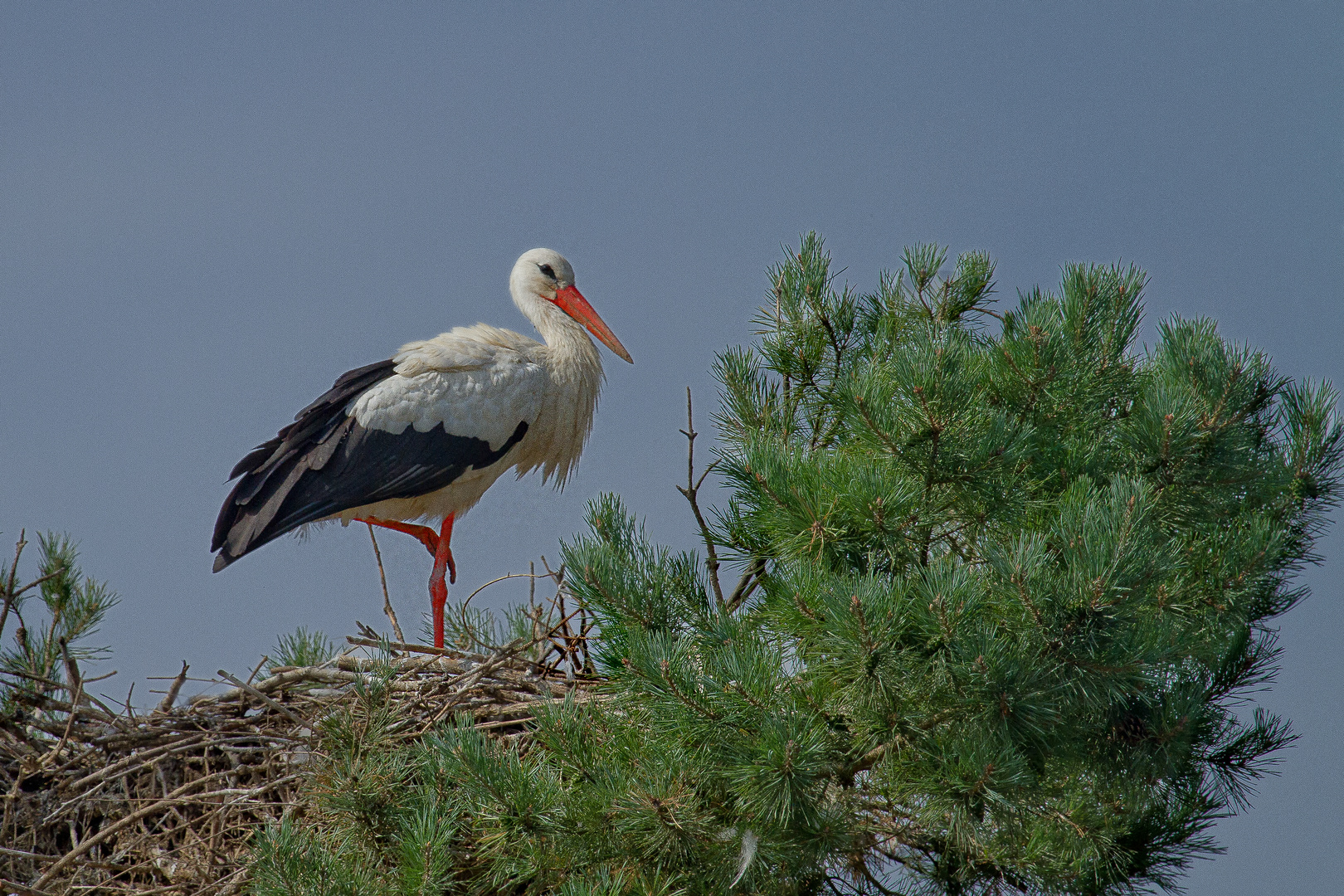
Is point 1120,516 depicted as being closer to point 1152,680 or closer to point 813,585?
point 1152,680

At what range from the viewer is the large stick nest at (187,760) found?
12.8 ft

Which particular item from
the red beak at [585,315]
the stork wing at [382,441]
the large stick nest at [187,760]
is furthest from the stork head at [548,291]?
the large stick nest at [187,760]

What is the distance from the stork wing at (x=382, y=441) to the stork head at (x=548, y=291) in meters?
0.55

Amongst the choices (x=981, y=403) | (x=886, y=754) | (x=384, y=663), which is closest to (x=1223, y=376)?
(x=981, y=403)

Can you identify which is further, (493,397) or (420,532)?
(420,532)

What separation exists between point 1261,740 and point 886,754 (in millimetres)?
1397

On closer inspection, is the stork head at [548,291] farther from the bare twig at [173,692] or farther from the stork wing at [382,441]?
the bare twig at [173,692]

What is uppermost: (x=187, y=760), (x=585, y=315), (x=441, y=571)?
(x=585, y=315)

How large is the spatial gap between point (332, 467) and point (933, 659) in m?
3.32

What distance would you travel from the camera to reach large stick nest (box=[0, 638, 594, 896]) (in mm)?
3912

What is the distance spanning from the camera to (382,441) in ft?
18.1

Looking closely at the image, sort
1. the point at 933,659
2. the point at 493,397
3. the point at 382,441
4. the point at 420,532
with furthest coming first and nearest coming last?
the point at 420,532, the point at 493,397, the point at 382,441, the point at 933,659

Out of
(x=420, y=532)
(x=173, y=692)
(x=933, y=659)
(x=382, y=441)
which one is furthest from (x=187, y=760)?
(x=933, y=659)

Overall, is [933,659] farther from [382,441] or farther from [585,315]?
[585,315]
